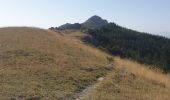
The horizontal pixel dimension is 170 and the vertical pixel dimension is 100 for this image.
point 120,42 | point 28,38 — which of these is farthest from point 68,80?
point 120,42

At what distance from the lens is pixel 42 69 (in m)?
25.8

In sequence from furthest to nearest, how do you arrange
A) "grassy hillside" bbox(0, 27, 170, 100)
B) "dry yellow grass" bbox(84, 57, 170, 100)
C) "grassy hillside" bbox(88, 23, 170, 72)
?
"grassy hillside" bbox(88, 23, 170, 72) → "dry yellow grass" bbox(84, 57, 170, 100) → "grassy hillside" bbox(0, 27, 170, 100)

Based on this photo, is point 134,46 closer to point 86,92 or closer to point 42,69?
point 42,69

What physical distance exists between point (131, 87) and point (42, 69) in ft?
20.7

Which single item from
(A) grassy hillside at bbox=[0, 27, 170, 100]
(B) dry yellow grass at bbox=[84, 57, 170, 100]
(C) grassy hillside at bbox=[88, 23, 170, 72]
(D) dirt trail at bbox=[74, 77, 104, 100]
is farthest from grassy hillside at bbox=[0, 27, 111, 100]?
(C) grassy hillside at bbox=[88, 23, 170, 72]

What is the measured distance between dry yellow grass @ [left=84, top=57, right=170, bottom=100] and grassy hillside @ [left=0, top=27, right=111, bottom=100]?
1.07 metres

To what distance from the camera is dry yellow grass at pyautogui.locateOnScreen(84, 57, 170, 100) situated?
766 inches

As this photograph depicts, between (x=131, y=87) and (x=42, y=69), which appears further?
(x=42, y=69)

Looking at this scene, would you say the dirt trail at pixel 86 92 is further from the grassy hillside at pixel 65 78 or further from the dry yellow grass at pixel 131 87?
the dry yellow grass at pixel 131 87

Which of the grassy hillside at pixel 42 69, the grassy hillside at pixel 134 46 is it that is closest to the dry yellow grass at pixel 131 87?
the grassy hillside at pixel 42 69

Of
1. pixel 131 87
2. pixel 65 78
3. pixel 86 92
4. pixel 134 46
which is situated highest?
pixel 65 78

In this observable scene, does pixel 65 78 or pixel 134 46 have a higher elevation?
pixel 65 78

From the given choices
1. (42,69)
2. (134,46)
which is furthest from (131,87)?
(134,46)

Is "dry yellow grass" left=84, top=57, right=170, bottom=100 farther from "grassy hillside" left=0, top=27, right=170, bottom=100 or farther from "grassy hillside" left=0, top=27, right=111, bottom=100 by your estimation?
"grassy hillside" left=0, top=27, right=111, bottom=100
